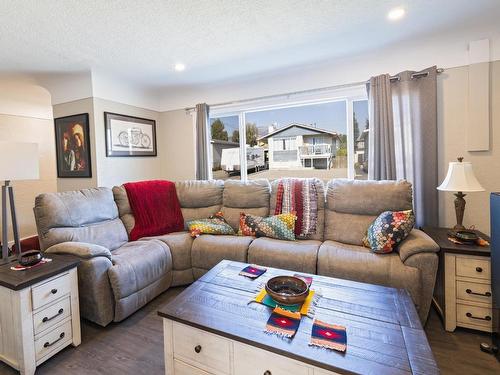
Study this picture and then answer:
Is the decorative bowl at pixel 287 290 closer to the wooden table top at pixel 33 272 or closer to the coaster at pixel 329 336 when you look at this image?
the coaster at pixel 329 336

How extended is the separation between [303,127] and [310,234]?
1454 mm

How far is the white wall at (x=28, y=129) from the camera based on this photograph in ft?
12.1

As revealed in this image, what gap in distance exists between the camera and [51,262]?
5.79 ft

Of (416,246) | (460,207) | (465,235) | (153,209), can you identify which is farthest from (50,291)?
(460,207)

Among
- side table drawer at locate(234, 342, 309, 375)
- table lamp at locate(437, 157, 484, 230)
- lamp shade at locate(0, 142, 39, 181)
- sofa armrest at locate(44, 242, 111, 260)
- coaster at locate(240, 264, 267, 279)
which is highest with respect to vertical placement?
lamp shade at locate(0, 142, 39, 181)

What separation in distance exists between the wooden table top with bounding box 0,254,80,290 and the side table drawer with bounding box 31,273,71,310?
0.06 meters

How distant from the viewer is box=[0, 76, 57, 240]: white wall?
3684 millimetres

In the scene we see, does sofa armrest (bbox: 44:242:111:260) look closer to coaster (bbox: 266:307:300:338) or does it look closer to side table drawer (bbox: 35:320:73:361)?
side table drawer (bbox: 35:320:73:361)

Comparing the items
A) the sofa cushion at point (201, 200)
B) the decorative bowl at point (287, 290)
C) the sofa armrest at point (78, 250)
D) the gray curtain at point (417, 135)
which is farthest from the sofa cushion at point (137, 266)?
the gray curtain at point (417, 135)

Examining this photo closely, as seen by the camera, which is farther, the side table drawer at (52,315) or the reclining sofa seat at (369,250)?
the reclining sofa seat at (369,250)

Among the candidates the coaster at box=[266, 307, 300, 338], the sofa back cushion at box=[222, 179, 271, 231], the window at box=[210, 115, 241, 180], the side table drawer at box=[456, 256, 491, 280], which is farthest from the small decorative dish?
the window at box=[210, 115, 241, 180]

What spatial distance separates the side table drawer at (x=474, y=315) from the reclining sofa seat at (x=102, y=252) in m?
2.41

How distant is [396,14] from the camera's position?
200 centimetres

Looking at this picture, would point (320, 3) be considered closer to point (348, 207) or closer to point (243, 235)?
point (348, 207)
